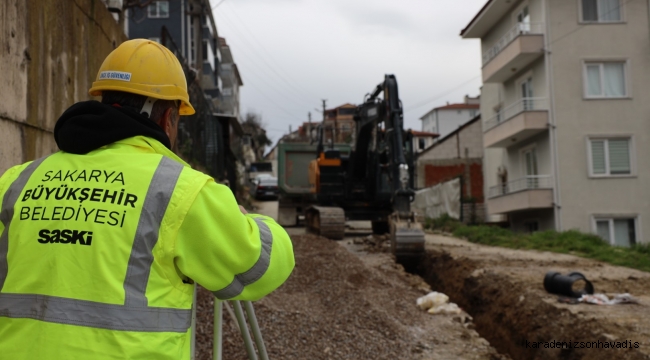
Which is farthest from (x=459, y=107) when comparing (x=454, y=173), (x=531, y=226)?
(x=531, y=226)

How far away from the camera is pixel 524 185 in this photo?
23734 mm

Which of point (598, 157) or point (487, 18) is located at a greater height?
point (487, 18)

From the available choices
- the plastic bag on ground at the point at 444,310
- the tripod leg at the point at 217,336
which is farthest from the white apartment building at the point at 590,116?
the tripod leg at the point at 217,336

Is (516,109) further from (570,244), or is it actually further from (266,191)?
(266,191)

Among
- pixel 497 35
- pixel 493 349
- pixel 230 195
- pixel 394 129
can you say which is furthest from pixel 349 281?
pixel 497 35

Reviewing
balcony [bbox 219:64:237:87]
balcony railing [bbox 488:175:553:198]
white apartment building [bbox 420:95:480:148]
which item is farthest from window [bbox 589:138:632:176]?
white apartment building [bbox 420:95:480:148]

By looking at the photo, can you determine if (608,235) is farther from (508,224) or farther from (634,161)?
(508,224)

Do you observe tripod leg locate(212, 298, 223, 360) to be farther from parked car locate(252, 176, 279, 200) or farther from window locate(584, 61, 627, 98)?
parked car locate(252, 176, 279, 200)

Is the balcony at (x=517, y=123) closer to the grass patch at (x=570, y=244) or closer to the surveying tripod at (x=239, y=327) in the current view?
the grass patch at (x=570, y=244)

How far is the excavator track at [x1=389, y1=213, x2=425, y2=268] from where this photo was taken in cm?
1221

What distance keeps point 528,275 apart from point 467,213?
17856mm

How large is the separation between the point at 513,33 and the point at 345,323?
19.8 meters

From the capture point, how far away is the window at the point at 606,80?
2205 centimetres

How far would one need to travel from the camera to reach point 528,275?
9617 millimetres
